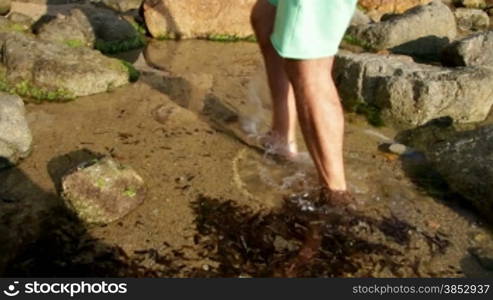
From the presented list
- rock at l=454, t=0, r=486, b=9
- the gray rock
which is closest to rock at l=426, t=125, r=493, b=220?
the gray rock

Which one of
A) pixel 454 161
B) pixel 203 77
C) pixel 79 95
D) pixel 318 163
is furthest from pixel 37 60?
pixel 454 161

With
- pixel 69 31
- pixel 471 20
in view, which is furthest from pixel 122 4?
pixel 471 20

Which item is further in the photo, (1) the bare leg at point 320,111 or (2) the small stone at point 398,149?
(2) the small stone at point 398,149

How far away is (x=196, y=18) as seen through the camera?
6.84 m

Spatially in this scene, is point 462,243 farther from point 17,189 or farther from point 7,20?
point 7,20

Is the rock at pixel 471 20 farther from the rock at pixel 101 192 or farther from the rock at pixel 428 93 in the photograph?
the rock at pixel 101 192

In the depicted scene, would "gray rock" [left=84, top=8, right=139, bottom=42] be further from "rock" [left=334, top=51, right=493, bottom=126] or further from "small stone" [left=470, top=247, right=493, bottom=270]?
"small stone" [left=470, top=247, right=493, bottom=270]

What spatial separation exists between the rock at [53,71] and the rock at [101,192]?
1587mm

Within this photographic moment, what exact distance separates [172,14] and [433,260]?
183 inches

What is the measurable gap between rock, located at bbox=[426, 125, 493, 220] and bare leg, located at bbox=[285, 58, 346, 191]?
0.93m

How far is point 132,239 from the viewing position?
3.18 metres

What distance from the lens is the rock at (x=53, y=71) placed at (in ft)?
15.9

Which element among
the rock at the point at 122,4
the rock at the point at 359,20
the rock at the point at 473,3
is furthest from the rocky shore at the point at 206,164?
the rock at the point at 473,3

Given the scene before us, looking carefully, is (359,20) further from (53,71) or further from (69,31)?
(53,71)
